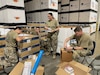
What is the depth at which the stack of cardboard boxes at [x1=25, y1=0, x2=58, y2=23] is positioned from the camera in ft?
13.6

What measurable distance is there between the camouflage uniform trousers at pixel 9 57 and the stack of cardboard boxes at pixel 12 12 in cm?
114

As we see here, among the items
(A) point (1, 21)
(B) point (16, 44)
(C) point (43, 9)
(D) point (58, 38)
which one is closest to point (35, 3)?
(C) point (43, 9)

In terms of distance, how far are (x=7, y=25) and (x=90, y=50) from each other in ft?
8.24

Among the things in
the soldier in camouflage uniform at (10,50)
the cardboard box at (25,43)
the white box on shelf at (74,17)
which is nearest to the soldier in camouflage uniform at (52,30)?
the cardboard box at (25,43)

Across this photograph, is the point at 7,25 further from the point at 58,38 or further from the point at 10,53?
the point at 58,38

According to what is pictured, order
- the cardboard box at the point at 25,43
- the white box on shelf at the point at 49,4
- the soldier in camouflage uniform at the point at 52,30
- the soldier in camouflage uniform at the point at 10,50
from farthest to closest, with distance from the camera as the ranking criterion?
the white box on shelf at the point at 49,4, the soldier in camouflage uniform at the point at 52,30, the cardboard box at the point at 25,43, the soldier in camouflage uniform at the point at 10,50

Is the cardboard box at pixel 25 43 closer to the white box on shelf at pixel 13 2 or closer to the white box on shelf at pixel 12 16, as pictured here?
the white box on shelf at pixel 12 16

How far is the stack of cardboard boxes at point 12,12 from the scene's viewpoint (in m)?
3.38

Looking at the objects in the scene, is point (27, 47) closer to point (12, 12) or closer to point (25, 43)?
point (25, 43)

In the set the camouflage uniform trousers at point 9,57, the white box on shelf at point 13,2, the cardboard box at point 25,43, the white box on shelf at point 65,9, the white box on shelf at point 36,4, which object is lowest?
the camouflage uniform trousers at point 9,57

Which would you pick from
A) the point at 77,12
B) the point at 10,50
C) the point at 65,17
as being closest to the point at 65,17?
the point at 65,17

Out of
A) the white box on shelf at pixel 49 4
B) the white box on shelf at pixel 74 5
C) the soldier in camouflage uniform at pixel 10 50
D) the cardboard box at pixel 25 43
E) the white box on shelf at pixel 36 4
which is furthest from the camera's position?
the white box on shelf at pixel 74 5

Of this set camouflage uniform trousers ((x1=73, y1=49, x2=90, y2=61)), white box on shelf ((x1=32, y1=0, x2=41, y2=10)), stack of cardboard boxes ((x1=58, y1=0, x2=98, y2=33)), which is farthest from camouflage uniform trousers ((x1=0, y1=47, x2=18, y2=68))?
stack of cardboard boxes ((x1=58, y1=0, x2=98, y2=33))

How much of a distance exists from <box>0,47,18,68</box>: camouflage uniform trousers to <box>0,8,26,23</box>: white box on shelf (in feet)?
3.75
